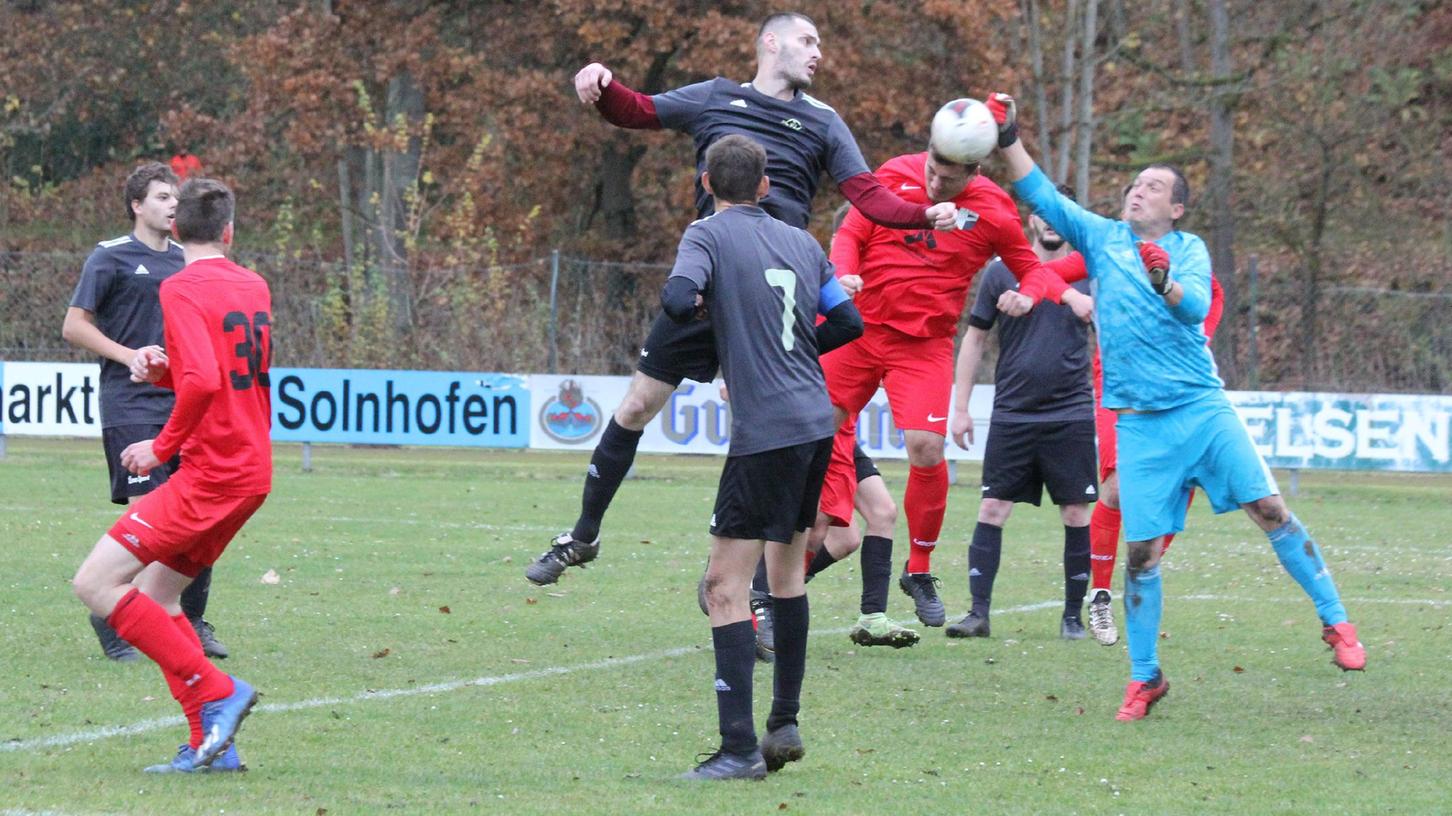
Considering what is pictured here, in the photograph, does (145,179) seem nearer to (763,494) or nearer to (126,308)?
(126,308)

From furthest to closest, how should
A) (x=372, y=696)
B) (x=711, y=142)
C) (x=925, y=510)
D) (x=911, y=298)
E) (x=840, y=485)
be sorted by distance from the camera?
(x=925, y=510) → (x=911, y=298) → (x=840, y=485) → (x=711, y=142) → (x=372, y=696)

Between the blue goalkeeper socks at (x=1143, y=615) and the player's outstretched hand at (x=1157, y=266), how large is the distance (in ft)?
3.71

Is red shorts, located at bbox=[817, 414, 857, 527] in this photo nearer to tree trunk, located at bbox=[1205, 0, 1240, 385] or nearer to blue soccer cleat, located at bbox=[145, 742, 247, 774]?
blue soccer cleat, located at bbox=[145, 742, 247, 774]

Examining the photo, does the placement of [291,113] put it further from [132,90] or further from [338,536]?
[338,536]

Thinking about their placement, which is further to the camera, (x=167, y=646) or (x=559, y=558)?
(x=559, y=558)

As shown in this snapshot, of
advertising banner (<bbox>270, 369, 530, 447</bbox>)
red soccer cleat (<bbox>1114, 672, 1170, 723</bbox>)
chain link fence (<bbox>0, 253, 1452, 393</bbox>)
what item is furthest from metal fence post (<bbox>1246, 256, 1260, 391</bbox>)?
red soccer cleat (<bbox>1114, 672, 1170, 723</bbox>)

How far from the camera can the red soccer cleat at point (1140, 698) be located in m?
6.96

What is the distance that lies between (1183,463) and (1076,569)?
7.88 ft

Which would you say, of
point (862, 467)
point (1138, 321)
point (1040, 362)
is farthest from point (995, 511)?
point (1138, 321)

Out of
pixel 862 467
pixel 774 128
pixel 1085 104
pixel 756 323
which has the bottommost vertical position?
pixel 862 467

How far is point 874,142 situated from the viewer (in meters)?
30.2

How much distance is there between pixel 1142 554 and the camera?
718 centimetres

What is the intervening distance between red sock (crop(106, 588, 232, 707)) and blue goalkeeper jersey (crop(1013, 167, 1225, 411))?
347 centimetres

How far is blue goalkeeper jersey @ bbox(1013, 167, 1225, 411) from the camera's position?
7.10 m
